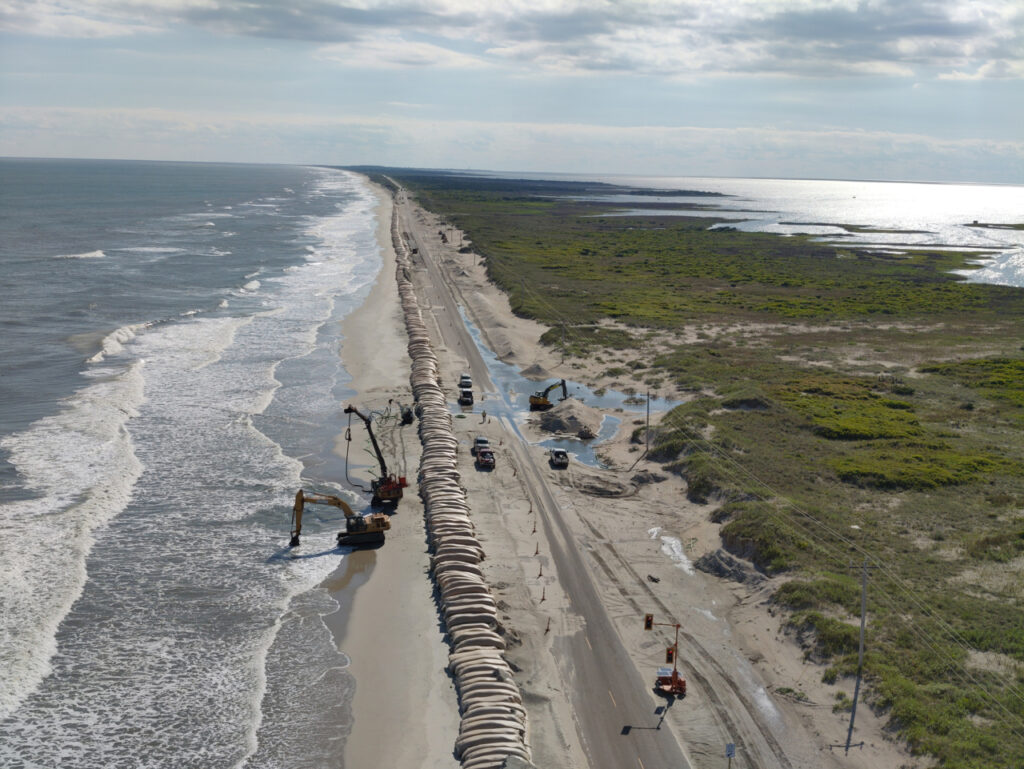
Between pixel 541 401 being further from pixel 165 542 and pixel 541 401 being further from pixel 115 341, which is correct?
pixel 115 341

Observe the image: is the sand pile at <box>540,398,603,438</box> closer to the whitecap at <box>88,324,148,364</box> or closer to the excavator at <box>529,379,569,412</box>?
the excavator at <box>529,379,569,412</box>

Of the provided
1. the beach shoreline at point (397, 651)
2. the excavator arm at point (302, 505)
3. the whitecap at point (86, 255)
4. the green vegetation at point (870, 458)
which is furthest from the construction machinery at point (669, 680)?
the whitecap at point (86, 255)

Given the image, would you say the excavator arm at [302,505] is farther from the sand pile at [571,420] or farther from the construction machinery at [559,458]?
the sand pile at [571,420]

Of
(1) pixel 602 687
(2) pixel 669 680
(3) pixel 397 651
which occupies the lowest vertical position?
(3) pixel 397 651

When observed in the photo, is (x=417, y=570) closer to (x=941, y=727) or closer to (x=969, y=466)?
(x=941, y=727)

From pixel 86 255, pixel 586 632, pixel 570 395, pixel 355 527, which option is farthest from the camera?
pixel 86 255

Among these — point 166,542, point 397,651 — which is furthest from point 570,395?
point 397,651

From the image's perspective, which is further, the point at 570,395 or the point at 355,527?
the point at 570,395
